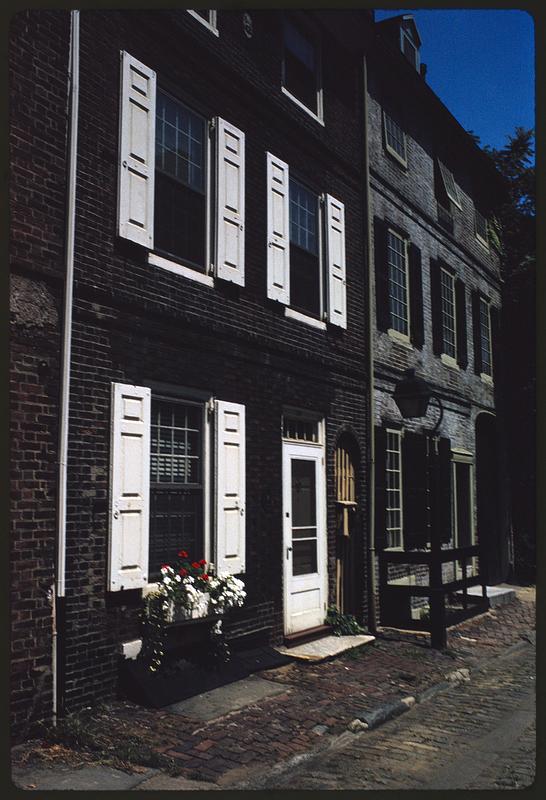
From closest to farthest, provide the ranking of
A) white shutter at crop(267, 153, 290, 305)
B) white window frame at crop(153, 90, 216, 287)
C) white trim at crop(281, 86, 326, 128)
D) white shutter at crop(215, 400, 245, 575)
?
1. white window frame at crop(153, 90, 216, 287)
2. white shutter at crop(215, 400, 245, 575)
3. white shutter at crop(267, 153, 290, 305)
4. white trim at crop(281, 86, 326, 128)

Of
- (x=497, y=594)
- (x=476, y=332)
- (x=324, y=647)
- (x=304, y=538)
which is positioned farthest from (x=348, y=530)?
(x=476, y=332)

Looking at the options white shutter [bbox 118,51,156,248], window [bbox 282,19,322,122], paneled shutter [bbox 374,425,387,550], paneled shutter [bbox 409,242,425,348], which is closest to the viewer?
white shutter [bbox 118,51,156,248]

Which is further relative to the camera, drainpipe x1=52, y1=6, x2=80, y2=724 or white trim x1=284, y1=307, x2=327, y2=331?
white trim x1=284, y1=307, x2=327, y2=331

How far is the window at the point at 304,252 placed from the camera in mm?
10812

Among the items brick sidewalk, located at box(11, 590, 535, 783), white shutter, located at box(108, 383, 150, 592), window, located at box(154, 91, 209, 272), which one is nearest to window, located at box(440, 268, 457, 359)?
brick sidewalk, located at box(11, 590, 535, 783)

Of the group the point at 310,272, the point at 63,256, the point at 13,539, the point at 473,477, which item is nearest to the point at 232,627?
the point at 13,539

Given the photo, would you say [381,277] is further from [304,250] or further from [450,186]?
[450,186]

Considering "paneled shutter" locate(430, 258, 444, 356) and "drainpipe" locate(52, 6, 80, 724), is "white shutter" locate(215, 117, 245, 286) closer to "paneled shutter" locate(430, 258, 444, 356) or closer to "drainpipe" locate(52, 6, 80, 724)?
"drainpipe" locate(52, 6, 80, 724)

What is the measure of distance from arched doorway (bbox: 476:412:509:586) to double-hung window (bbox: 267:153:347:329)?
7680 millimetres

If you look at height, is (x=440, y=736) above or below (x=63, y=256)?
below

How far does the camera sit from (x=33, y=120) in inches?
260

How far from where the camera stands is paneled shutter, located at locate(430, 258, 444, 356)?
15328 millimetres

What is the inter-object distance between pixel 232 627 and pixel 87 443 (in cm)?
292

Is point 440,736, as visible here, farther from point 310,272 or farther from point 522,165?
point 522,165
